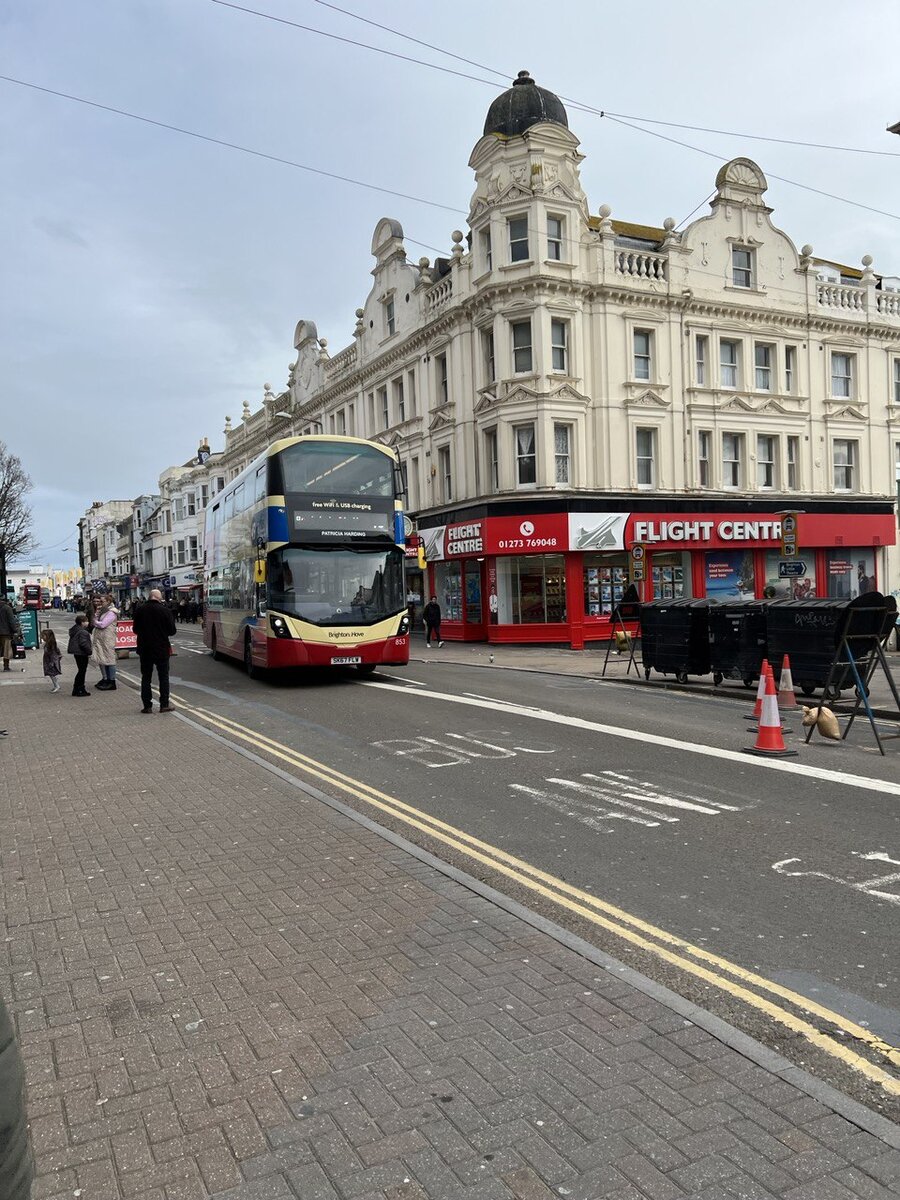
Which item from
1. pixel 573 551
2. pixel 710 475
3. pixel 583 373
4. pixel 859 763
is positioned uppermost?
pixel 583 373

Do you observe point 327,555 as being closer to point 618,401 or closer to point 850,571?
point 618,401

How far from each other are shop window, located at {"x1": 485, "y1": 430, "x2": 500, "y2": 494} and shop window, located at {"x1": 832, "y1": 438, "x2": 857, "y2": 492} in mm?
13339

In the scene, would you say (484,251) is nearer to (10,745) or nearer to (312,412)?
(312,412)

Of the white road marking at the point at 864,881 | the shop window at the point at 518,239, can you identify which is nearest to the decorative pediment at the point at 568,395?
the shop window at the point at 518,239

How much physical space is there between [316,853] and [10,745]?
6410 millimetres

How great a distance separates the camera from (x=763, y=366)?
3016 cm

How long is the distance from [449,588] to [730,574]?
978 cm

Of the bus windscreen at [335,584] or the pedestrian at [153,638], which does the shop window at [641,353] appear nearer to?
the bus windscreen at [335,584]

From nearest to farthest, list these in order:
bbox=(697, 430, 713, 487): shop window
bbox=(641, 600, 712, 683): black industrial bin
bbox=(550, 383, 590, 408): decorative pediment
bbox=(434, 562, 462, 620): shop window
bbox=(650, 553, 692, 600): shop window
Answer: bbox=(641, 600, 712, 683): black industrial bin, bbox=(550, 383, 590, 408): decorative pediment, bbox=(650, 553, 692, 600): shop window, bbox=(697, 430, 713, 487): shop window, bbox=(434, 562, 462, 620): shop window

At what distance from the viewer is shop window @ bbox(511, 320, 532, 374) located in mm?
26747

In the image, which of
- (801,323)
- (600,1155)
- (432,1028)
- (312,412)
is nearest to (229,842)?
(432,1028)

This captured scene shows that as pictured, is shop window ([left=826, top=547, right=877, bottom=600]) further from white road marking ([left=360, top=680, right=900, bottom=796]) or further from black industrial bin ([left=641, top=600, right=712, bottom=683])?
white road marking ([left=360, top=680, right=900, bottom=796])

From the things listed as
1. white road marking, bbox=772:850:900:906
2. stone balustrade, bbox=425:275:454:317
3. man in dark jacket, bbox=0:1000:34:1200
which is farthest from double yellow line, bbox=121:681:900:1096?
stone balustrade, bbox=425:275:454:317

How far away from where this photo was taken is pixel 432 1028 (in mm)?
3471
